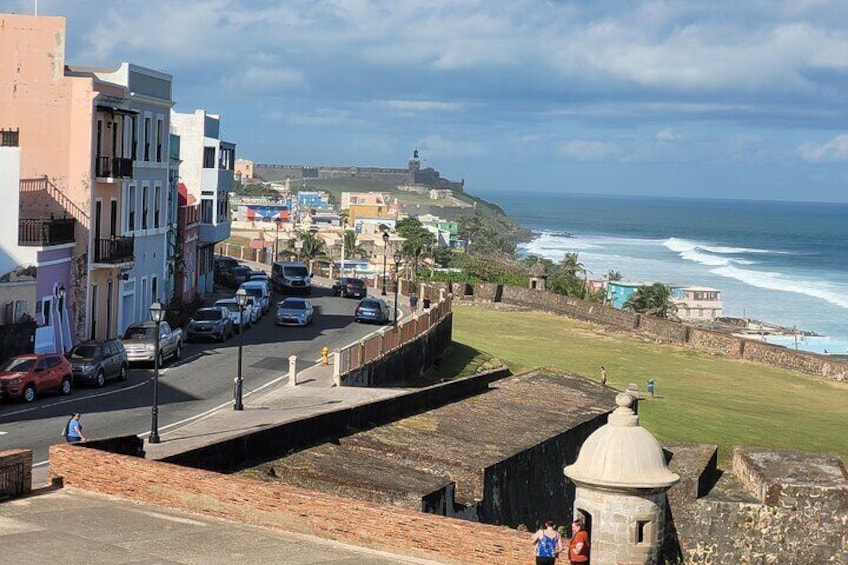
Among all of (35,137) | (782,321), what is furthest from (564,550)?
(782,321)

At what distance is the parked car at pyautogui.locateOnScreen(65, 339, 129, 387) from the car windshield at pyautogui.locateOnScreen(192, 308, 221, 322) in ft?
27.8

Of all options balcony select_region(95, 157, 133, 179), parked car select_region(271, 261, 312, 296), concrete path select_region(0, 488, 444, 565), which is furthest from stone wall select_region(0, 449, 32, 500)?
parked car select_region(271, 261, 312, 296)

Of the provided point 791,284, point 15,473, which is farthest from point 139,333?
point 791,284

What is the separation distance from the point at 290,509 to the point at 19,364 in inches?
612

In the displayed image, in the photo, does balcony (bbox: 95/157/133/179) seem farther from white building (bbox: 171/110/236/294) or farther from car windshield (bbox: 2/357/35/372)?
white building (bbox: 171/110/236/294)

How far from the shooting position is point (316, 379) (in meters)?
37.4

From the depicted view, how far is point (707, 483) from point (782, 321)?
8214cm

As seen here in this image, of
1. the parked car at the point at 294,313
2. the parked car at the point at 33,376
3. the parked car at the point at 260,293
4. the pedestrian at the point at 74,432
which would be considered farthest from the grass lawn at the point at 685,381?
the pedestrian at the point at 74,432

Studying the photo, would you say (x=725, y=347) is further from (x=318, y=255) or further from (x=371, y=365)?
(x=318, y=255)

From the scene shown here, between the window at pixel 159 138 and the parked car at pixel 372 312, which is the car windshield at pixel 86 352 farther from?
the parked car at pixel 372 312

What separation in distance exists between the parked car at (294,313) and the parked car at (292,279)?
14.1 m

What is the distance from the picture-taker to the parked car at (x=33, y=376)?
31141 millimetres

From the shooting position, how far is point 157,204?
49.1 metres

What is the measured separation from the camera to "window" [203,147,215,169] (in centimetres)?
6384
